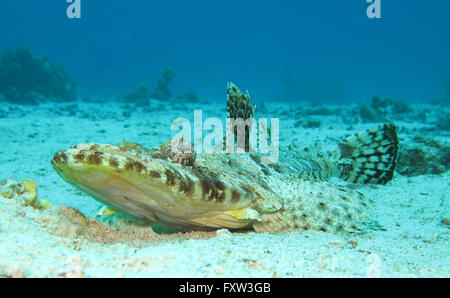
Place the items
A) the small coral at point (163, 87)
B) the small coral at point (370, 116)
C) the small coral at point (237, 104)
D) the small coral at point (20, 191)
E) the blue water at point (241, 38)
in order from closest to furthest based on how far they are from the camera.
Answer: the small coral at point (20, 191) → the small coral at point (237, 104) → the small coral at point (370, 116) → the small coral at point (163, 87) → the blue water at point (241, 38)

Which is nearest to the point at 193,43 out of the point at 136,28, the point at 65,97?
the point at 136,28

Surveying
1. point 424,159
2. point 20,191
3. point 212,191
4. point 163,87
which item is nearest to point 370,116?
point 424,159

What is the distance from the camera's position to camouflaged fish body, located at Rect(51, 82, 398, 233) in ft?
6.47

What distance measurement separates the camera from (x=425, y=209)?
14.0 feet

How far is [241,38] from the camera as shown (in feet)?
472

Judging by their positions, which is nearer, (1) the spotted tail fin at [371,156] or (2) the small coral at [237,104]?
(2) the small coral at [237,104]

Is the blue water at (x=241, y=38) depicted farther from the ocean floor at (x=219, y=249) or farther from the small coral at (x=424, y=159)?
the ocean floor at (x=219, y=249)

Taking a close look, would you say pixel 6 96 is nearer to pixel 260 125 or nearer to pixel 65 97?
pixel 65 97

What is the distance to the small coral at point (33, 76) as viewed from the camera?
21.3 m

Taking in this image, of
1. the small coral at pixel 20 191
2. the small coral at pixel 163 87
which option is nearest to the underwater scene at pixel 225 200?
the small coral at pixel 20 191

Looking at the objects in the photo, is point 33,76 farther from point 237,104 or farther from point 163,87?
point 237,104

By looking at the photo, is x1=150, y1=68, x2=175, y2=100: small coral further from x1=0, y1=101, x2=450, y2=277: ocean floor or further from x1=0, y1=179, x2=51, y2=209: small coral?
x1=0, y1=179, x2=51, y2=209: small coral

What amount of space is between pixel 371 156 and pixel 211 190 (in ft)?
13.0

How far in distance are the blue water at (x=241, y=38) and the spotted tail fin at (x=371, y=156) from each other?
97.1 m
